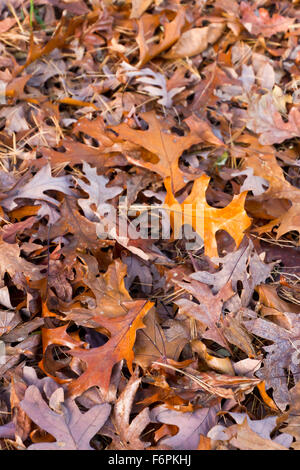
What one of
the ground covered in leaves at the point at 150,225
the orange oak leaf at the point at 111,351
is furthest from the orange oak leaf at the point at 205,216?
the orange oak leaf at the point at 111,351

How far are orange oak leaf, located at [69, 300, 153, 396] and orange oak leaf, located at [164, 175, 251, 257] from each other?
14.0 inches

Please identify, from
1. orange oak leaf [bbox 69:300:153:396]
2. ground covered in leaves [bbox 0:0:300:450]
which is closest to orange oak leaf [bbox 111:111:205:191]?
ground covered in leaves [bbox 0:0:300:450]

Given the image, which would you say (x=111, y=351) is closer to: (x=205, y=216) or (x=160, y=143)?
(x=205, y=216)

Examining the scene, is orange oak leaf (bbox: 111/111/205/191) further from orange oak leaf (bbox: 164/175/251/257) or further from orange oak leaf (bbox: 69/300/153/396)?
orange oak leaf (bbox: 69/300/153/396)

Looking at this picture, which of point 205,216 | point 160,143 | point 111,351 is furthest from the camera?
point 160,143

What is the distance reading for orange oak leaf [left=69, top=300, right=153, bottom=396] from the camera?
133cm

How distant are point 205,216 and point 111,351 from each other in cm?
59

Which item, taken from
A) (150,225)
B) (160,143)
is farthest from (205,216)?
(160,143)

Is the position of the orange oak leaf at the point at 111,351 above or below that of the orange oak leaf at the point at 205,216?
below

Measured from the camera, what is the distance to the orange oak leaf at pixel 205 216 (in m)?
1.53

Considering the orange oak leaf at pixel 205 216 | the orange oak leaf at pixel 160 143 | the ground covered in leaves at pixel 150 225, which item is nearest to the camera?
the ground covered in leaves at pixel 150 225

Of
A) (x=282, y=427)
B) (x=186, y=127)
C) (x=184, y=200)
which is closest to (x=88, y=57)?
(x=186, y=127)

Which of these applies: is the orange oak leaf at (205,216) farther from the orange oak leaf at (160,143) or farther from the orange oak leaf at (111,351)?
the orange oak leaf at (111,351)

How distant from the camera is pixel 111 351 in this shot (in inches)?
53.7
